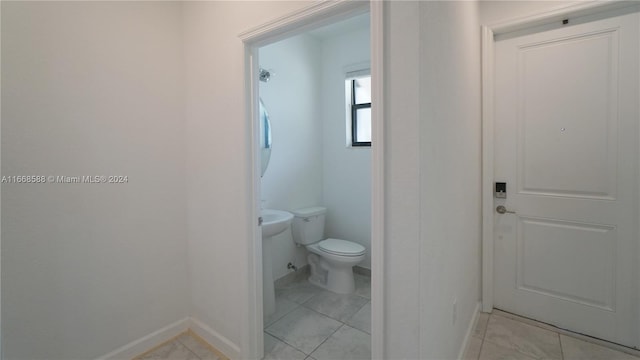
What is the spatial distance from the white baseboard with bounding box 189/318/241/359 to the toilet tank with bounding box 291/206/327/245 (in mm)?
1106

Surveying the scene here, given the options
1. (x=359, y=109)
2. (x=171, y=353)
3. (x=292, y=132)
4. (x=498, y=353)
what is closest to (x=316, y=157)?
(x=292, y=132)

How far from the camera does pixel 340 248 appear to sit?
101 inches

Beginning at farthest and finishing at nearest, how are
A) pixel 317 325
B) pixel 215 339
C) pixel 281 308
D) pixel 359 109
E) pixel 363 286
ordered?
1. pixel 359 109
2. pixel 363 286
3. pixel 281 308
4. pixel 317 325
5. pixel 215 339

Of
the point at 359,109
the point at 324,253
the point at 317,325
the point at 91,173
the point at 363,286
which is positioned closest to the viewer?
the point at 91,173

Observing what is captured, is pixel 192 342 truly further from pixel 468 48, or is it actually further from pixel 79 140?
pixel 468 48

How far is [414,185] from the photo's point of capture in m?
1.06

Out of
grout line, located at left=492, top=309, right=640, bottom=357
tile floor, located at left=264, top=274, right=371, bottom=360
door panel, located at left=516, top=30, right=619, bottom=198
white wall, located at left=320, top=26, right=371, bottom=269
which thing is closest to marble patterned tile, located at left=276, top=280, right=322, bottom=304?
tile floor, located at left=264, top=274, right=371, bottom=360

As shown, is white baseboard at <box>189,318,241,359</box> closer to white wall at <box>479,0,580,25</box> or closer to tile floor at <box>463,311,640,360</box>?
tile floor at <box>463,311,640,360</box>

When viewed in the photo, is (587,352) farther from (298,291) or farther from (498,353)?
(298,291)

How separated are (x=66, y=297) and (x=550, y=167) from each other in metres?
3.04

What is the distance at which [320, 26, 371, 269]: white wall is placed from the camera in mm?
2898

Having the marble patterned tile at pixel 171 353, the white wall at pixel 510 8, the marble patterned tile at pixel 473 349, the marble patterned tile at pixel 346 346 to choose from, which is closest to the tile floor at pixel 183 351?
the marble patterned tile at pixel 171 353

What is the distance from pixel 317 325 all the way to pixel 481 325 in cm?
117

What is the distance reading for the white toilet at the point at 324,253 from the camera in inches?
97.9
